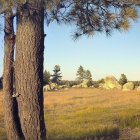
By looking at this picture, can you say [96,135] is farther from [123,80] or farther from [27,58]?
[123,80]

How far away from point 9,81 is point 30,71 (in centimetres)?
95

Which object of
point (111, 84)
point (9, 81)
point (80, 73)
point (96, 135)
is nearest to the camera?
point (9, 81)

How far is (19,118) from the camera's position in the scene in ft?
36.0

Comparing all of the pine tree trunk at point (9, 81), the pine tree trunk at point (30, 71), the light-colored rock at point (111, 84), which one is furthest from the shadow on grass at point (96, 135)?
the light-colored rock at point (111, 84)

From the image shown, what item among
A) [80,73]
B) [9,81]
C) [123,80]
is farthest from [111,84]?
[9,81]

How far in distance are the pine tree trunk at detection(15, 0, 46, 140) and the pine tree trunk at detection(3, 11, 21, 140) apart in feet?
1.57

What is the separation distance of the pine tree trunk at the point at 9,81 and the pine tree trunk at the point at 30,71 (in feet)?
1.57

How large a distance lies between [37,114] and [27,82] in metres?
0.75

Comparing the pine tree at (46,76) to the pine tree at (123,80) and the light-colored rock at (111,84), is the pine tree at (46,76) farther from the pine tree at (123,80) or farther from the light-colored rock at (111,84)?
the pine tree at (123,80)

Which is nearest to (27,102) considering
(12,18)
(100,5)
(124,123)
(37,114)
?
(37,114)

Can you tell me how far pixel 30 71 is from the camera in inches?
417

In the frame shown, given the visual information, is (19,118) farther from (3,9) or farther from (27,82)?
(3,9)

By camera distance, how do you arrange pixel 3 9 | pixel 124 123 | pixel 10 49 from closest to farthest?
1. pixel 3 9
2. pixel 10 49
3. pixel 124 123

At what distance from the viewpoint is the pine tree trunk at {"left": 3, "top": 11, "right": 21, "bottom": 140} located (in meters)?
11.2
